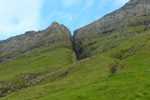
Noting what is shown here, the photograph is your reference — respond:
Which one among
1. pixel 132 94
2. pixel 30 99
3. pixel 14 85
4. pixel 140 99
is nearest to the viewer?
pixel 140 99

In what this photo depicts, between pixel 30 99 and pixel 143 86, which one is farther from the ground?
pixel 143 86

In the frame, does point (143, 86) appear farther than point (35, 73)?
No

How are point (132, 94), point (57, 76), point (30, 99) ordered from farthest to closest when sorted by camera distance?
1. point (57, 76)
2. point (30, 99)
3. point (132, 94)

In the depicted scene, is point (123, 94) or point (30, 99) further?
point (30, 99)

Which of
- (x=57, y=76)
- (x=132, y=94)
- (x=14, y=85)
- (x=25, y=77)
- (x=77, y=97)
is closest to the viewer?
(x=132, y=94)

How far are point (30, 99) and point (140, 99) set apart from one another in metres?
34.4

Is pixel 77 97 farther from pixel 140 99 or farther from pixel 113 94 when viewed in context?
pixel 140 99

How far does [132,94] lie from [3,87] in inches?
3669

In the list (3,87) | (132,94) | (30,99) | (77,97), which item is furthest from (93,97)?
(3,87)

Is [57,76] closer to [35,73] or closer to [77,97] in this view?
[35,73]

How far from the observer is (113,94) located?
2259 centimetres

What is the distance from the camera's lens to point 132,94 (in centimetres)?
2097

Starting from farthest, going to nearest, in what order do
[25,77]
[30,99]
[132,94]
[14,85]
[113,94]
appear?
[25,77], [14,85], [30,99], [113,94], [132,94]

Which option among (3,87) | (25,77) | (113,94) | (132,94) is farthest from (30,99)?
(25,77)
